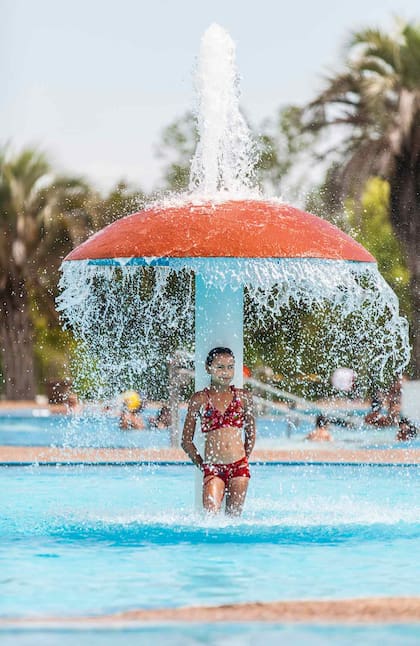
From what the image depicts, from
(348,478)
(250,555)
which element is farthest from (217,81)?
(348,478)

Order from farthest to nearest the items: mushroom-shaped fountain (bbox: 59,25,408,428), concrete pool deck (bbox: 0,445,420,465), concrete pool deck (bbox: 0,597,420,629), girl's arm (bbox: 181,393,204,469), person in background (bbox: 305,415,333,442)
A: person in background (bbox: 305,415,333,442)
concrete pool deck (bbox: 0,445,420,465)
girl's arm (bbox: 181,393,204,469)
mushroom-shaped fountain (bbox: 59,25,408,428)
concrete pool deck (bbox: 0,597,420,629)

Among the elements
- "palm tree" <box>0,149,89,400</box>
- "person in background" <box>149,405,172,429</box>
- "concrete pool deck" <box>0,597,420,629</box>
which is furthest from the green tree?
"concrete pool deck" <box>0,597,420,629</box>

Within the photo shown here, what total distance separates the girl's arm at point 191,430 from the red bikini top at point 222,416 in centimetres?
8

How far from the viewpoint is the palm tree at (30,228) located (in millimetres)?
38625

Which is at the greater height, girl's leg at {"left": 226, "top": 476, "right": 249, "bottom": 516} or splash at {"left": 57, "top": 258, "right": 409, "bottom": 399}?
splash at {"left": 57, "top": 258, "right": 409, "bottom": 399}

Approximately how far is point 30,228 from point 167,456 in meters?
23.3

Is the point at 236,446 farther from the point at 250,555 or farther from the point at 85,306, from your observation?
the point at 85,306

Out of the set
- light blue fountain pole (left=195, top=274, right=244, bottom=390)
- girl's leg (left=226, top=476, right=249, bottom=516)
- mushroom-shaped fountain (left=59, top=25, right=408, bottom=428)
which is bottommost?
girl's leg (left=226, top=476, right=249, bottom=516)

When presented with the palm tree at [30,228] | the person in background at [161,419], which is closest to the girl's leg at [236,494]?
the person in background at [161,419]

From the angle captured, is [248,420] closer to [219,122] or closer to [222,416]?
[222,416]

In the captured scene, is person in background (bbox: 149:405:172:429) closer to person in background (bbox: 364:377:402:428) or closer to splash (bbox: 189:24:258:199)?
person in background (bbox: 364:377:402:428)

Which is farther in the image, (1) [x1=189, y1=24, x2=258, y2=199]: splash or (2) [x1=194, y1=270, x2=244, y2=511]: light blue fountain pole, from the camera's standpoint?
(1) [x1=189, y1=24, x2=258, y2=199]: splash

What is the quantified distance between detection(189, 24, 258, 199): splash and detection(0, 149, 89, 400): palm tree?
86.6 feet

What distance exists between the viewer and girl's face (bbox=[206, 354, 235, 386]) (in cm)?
974
